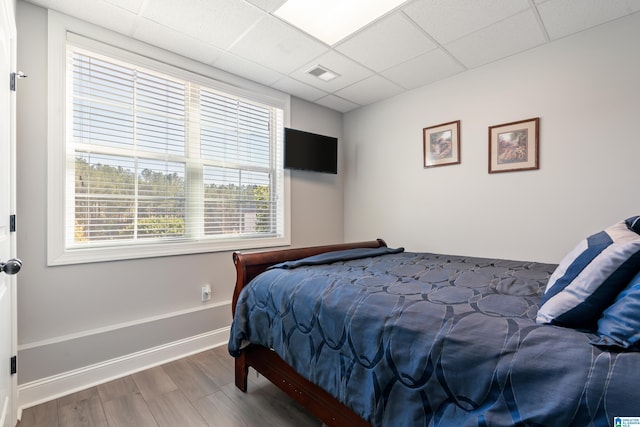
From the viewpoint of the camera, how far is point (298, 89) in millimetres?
3375

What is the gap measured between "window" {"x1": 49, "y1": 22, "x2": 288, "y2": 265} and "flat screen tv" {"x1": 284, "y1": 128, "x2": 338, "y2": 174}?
0.20m

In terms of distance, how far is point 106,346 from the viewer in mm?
→ 2219

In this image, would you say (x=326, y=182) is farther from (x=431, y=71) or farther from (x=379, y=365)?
(x=379, y=365)

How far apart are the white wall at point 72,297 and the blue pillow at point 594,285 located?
101 inches

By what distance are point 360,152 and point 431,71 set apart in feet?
4.18

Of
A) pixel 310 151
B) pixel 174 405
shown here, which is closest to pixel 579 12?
pixel 310 151

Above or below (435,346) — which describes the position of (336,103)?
above

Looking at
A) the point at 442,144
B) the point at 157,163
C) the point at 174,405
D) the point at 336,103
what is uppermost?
the point at 336,103

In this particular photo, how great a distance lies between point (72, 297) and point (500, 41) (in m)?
3.79

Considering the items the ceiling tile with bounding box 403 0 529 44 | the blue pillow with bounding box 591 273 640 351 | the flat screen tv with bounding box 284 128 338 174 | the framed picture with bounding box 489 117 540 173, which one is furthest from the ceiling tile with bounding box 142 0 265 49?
the blue pillow with bounding box 591 273 640 351

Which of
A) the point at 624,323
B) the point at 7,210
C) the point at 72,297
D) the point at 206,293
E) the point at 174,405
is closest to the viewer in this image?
the point at 624,323

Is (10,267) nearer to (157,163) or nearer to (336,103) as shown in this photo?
(157,163)

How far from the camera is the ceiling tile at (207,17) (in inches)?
80.1

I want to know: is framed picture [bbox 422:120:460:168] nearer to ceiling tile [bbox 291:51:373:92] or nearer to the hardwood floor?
ceiling tile [bbox 291:51:373:92]
